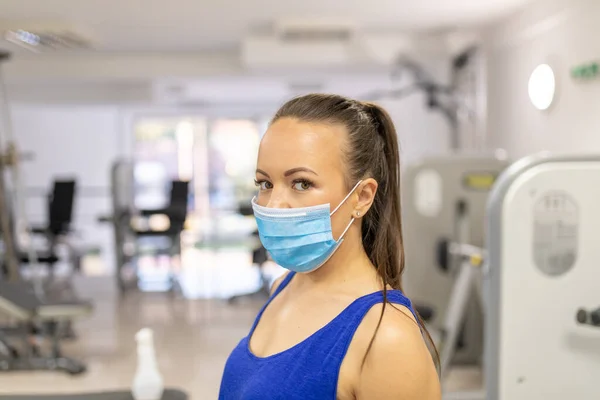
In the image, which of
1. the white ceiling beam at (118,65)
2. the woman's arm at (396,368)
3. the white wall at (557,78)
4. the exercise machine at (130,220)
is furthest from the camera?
the white ceiling beam at (118,65)

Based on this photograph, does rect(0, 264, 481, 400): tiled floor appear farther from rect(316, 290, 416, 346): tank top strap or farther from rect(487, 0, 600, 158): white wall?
rect(316, 290, 416, 346): tank top strap

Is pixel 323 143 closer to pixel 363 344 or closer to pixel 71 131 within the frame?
pixel 363 344

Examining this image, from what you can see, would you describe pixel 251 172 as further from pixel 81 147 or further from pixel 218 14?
pixel 218 14

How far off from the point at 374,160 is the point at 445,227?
123 inches

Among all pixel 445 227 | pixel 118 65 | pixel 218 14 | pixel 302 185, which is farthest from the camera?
pixel 118 65

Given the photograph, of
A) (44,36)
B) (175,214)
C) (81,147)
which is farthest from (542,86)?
(81,147)

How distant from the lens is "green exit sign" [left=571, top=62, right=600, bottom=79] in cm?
343

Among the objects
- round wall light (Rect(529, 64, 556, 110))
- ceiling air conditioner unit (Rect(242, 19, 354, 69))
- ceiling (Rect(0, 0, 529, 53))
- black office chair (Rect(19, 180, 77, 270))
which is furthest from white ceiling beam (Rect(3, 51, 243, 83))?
round wall light (Rect(529, 64, 556, 110))

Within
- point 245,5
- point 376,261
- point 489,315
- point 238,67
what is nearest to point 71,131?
point 238,67

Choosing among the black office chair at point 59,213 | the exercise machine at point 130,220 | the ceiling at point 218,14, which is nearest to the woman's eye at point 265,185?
the ceiling at point 218,14

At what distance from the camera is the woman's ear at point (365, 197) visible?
3.38ft

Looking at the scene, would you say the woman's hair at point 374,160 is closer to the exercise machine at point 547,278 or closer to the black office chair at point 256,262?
the exercise machine at point 547,278

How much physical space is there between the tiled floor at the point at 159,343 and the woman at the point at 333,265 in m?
2.67

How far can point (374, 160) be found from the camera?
3.48 feet
